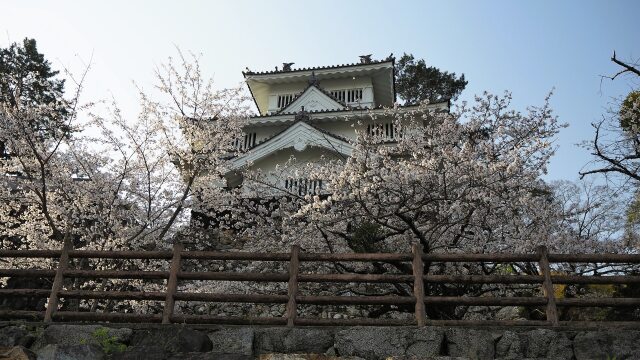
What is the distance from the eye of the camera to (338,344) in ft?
21.5

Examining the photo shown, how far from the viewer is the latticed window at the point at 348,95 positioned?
26.1 meters

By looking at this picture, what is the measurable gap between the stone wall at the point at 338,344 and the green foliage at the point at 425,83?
28141mm

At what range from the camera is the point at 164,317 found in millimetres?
7051

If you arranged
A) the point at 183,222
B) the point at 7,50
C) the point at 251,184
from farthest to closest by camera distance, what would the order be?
the point at 7,50, the point at 251,184, the point at 183,222

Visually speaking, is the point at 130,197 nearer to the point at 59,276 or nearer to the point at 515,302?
the point at 59,276

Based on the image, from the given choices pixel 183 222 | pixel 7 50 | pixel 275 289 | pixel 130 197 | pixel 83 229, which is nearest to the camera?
pixel 275 289

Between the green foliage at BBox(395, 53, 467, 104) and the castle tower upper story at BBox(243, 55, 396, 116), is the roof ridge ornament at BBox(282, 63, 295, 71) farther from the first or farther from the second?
the green foliage at BBox(395, 53, 467, 104)

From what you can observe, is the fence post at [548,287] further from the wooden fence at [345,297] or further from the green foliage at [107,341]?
the green foliage at [107,341]

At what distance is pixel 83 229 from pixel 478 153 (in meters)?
9.12

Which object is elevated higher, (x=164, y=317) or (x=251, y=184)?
(x=251, y=184)

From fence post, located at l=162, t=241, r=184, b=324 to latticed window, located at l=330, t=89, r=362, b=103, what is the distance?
19.5 meters

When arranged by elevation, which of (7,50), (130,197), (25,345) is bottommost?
(25,345)

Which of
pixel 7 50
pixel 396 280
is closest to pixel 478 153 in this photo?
pixel 396 280

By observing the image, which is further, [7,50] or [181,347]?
[7,50]
